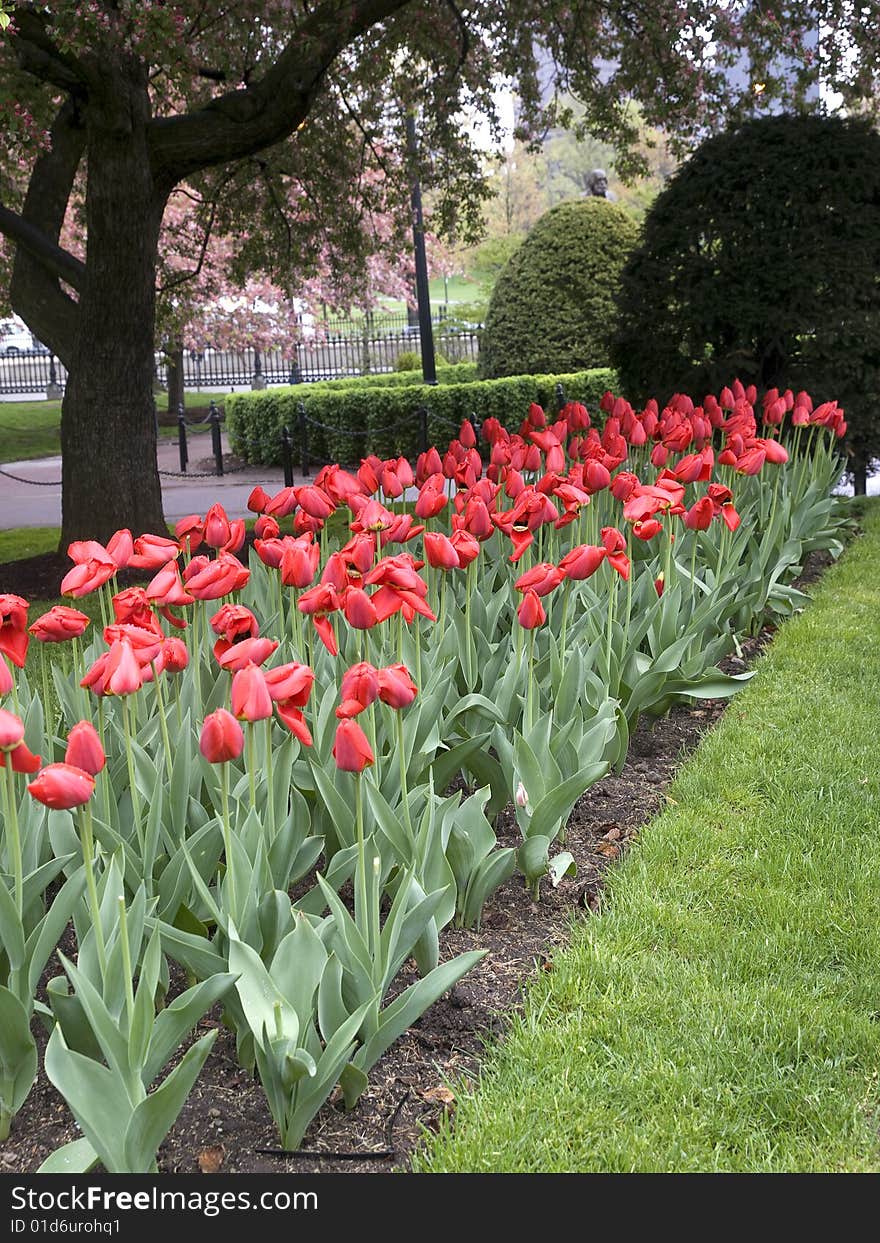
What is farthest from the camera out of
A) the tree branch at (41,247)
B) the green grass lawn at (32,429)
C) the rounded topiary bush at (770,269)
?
the green grass lawn at (32,429)

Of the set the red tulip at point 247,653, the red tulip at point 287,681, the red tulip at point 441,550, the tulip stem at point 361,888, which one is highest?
the red tulip at point 441,550

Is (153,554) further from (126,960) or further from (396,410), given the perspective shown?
(396,410)

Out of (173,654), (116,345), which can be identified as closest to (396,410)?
(116,345)

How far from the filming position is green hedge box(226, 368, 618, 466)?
16.1 meters

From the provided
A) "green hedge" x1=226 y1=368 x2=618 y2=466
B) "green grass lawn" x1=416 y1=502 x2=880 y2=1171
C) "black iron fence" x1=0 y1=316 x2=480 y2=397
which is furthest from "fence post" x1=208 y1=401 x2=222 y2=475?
"black iron fence" x1=0 y1=316 x2=480 y2=397

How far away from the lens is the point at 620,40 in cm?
1000

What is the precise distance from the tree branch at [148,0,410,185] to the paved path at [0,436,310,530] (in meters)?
3.59

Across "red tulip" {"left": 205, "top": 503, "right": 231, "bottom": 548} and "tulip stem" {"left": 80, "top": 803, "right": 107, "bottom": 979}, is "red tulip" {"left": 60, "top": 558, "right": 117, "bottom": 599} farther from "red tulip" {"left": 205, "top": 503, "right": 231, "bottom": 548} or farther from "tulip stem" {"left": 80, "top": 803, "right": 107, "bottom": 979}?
"tulip stem" {"left": 80, "top": 803, "right": 107, "bottom": 979}

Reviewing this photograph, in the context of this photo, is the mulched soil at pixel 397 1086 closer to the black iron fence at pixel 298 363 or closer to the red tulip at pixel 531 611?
the red tulip at pixel 531 611

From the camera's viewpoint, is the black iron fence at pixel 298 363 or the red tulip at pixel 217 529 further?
the black iron fence at pixel 298 363

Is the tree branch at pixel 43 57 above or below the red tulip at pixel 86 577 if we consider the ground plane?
above

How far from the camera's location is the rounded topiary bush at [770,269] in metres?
8.70

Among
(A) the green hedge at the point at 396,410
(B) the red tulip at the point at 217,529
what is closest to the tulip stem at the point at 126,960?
(B) the red tulip at the point at 217,529

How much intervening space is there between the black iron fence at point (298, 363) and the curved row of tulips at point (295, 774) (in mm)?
28361
